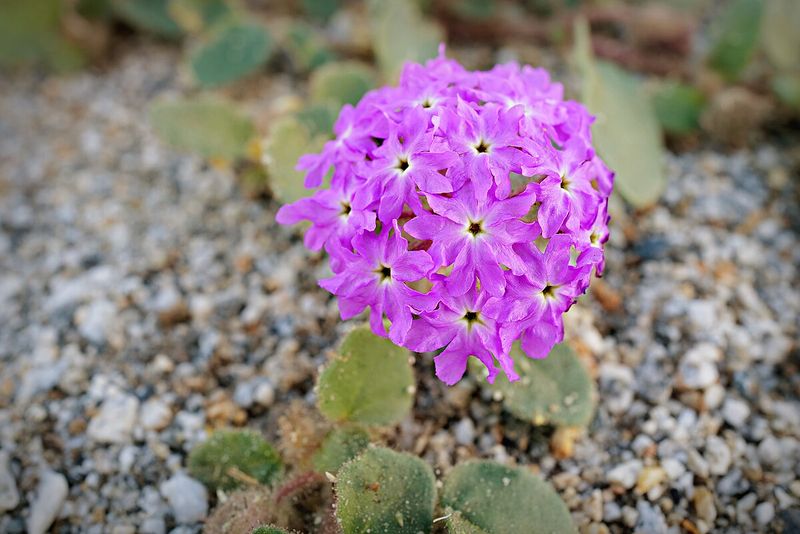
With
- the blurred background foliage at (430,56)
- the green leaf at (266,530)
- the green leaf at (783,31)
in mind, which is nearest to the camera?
the green leaf at (266,530)

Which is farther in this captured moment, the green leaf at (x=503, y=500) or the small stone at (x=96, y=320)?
the small stone at (x=96, y=320)

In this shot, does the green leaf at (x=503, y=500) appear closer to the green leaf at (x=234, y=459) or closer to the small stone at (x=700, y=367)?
the green leaf at (x=234, y=459)

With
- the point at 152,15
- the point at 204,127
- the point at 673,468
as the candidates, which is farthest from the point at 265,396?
the point at 152,15

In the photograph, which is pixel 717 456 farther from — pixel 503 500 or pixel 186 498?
pixel 186 498

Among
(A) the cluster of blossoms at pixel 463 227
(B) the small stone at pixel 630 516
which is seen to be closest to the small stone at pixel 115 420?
(A) the cluster of blossoms at pixel 463 227

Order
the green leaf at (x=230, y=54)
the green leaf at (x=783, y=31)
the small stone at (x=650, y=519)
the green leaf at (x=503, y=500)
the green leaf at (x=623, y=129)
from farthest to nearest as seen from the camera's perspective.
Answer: the green leaf at (x=783, y=31) → the green leaf at (x=230, y=54) → the green leaf at (x=623, y=129) → the small stone at (x=650, y=519) → the green leaf at (x=503, y=500)

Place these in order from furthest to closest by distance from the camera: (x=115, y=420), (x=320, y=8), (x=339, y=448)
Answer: (x=320, y=8) → (x=115, y=420) → (x=339, y=448)

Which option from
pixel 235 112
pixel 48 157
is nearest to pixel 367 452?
pixel 235 112

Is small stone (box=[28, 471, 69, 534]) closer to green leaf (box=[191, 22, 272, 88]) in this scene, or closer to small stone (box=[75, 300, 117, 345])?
small stone (box=[75, 300, 117, 345])
